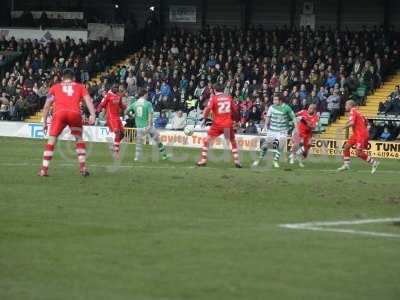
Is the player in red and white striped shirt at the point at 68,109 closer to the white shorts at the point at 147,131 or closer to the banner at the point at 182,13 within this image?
the white shorts at the point at 147,131

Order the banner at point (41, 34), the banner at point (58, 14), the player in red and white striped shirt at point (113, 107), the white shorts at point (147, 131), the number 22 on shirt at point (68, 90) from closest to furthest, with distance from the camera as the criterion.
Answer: the number 22 on shirt at point (68, 90), the white shorts at point (147, 131), the player in red and white striped shirt at point (113, 107), the banner at point (41, 34), the banner at point (58, 14)

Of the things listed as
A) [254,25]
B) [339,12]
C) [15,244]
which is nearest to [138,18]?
[254,25]

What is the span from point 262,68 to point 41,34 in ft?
48.3

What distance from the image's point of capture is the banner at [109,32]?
52.8 meters

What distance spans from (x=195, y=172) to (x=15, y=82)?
1047 inches

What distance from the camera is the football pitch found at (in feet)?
30.6

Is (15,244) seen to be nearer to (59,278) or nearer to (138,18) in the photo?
(59,278)

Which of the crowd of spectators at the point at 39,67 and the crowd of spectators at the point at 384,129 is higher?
the crowd of spectators at the point at 39,67

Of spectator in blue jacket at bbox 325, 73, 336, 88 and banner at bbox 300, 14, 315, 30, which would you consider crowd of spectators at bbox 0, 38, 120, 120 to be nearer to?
banner at bbox 300, 14, 315, 30

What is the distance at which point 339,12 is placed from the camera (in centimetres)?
→ 4969

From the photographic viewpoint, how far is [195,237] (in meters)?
12.2

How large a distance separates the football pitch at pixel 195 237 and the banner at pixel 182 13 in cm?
3229

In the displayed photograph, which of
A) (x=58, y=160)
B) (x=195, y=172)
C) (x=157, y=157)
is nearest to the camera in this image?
(x=195, y=172)

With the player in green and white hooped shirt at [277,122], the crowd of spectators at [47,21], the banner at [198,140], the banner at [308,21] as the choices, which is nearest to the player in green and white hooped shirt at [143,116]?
the player in green and white hooped shirt at [277,122]
